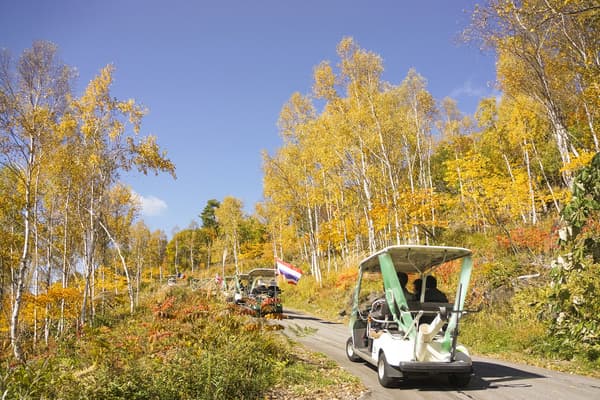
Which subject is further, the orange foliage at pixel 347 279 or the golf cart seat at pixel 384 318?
the orange foliage at pixel 347 279

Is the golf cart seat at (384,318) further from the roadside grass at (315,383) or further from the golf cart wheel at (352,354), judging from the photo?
the golf cart wheel at (352,354)

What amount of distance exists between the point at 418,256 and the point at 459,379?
2118 mm

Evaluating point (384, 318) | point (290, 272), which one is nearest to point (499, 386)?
point (384, 318)

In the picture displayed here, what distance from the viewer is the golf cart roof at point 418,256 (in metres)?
7.10

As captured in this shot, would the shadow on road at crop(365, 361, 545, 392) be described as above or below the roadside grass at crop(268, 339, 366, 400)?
below

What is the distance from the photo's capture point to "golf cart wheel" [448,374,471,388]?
21.5 feet

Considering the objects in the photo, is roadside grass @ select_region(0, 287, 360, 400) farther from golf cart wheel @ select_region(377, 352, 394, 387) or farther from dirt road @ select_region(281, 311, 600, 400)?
dirt road @ select_region(281, 311, 600, 400)

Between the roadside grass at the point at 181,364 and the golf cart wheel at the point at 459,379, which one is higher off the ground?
the roadside grass at the point at 181,364

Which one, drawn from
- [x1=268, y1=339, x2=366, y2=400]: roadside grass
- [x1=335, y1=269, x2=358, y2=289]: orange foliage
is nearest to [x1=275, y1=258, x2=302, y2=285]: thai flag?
[x1=268, y1=339, x2=366, y2=400]: roadside grass

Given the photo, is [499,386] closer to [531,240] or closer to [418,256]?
[418,256]

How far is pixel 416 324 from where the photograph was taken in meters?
6.46

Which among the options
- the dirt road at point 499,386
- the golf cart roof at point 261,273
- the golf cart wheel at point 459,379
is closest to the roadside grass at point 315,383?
the dirt road at point 499,386

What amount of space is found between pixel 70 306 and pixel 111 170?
7.97 metres

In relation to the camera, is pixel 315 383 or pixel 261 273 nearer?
pixel 315 383
